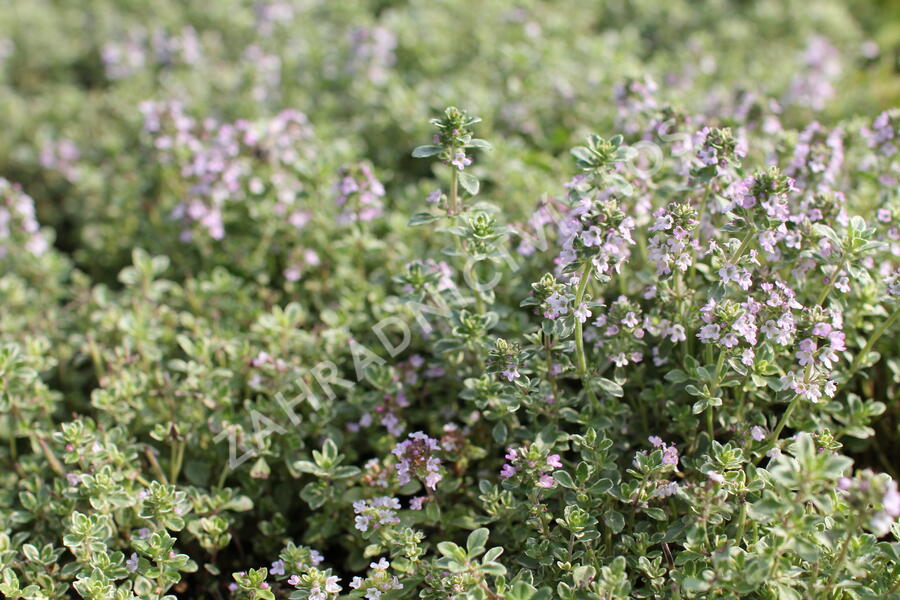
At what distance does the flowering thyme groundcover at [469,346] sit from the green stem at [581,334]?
2cm

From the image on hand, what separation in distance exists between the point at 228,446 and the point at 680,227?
1.71 metres

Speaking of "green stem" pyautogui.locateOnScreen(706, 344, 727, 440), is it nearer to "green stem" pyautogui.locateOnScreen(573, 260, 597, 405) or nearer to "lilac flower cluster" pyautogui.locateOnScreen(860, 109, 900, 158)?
"green stem" pyautogui.locateOnScreen(573, 260, 597, 405)

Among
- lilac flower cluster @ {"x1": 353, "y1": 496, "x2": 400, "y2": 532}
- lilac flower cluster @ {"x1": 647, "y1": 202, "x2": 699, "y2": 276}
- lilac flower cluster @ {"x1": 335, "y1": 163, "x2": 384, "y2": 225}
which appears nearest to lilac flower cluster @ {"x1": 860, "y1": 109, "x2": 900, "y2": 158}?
lilac flower cluster @ {"x1": 647, "y1": 202, "x2": 699, "y2": 276}

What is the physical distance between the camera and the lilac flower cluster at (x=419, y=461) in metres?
2.44

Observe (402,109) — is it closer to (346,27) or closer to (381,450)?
(346,27)

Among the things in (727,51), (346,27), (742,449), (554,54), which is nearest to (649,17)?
(727,51)

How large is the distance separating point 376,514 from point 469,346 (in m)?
0.59

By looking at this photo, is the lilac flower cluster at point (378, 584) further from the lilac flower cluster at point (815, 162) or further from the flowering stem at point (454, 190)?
the lilac flower cluster at point (815, 162)

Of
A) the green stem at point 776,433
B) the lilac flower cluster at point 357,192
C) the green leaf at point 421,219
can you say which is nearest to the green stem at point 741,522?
the green stem at point 776,433

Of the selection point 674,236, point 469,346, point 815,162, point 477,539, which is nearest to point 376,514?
point 477,539

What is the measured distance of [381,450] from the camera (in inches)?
110

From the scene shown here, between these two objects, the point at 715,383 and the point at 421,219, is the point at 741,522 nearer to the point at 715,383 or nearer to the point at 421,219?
the point at 715,383

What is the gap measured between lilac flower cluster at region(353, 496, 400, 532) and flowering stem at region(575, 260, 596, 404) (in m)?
0.68

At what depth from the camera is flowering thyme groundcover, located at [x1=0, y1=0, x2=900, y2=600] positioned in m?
2.26
